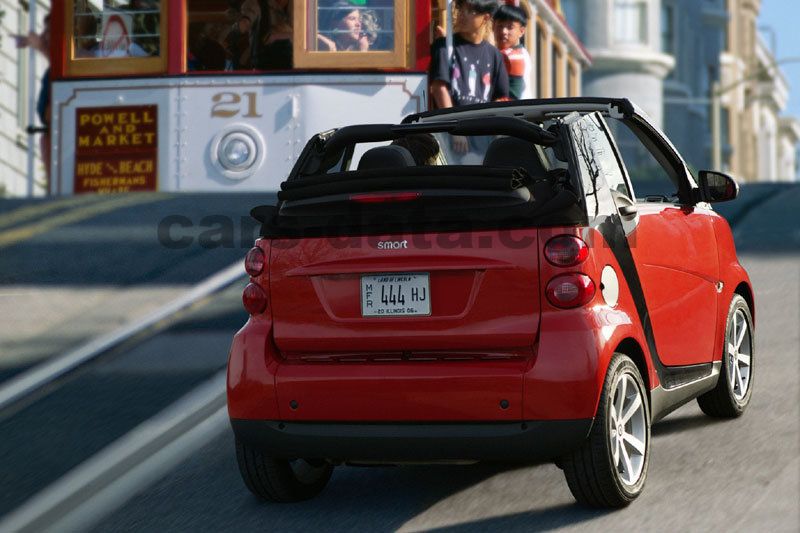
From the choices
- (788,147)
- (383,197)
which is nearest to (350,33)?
(383,197)

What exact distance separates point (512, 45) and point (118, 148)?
14.4 feet

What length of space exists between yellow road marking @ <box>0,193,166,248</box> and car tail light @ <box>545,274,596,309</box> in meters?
8.25

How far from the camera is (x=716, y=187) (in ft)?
22.5

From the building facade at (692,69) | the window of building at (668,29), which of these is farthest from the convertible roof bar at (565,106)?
the window of building at (668,29)

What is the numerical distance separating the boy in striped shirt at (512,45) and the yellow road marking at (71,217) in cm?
379

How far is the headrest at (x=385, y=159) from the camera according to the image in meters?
5.84

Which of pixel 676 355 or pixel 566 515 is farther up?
pixel 676 355

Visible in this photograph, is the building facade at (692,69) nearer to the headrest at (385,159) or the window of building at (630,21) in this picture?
the window of building at (630,21)

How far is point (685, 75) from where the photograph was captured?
210 ft

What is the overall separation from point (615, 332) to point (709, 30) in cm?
6982

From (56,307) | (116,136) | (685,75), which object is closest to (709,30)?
(685,75)

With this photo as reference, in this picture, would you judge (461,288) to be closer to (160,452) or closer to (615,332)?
(615,332)

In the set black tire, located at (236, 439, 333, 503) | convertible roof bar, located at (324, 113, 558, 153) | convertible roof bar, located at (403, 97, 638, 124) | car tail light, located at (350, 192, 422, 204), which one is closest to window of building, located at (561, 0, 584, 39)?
convertible roof bar, located at (403, 97, 638, 124)

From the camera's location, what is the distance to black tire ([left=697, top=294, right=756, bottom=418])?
690cm
